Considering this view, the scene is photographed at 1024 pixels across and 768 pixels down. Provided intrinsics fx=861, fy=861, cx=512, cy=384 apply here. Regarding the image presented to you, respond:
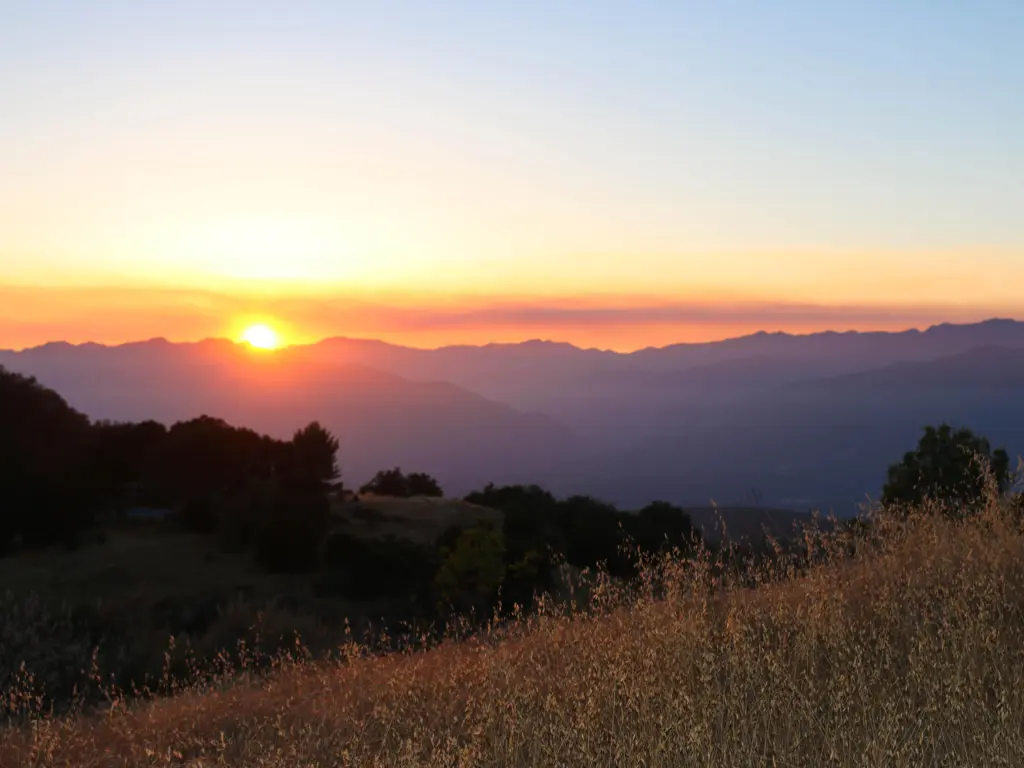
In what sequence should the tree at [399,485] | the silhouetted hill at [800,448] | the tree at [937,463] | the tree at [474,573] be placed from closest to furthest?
the tree at [937,463] → the tree at [474,573] → the tree at [399,485] → the silhouetted hill at [800,448]

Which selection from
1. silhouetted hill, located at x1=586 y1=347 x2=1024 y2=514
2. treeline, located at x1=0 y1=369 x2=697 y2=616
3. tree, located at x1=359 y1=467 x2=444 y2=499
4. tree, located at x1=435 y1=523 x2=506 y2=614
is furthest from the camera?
silhouetted hill, located at x1=586 y1=347 x2=1024 y2=514

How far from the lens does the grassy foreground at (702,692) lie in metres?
3.70

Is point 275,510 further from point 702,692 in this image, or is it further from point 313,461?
point 702,692

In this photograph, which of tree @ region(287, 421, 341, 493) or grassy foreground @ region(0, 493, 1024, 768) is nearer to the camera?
grassy foreground @ region(0, 493, 1024, 768)

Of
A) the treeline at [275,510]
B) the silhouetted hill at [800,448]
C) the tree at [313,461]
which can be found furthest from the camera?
the silhouetted hill at [800,448]

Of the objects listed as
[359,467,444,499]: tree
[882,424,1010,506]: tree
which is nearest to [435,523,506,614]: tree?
[882,424,1010,506]: tree

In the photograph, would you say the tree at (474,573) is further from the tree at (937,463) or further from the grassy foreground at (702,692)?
the grassy foreground at (702,692)

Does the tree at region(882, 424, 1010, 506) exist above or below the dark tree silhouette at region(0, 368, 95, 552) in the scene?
above

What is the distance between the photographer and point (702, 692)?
4.44 meters

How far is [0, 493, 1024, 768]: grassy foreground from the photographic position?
3.70 meters

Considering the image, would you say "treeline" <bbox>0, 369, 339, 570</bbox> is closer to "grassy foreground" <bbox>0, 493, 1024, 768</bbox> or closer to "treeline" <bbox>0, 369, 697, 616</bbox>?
"treeline" <bbox>0, 369, 697, 616</bbox>

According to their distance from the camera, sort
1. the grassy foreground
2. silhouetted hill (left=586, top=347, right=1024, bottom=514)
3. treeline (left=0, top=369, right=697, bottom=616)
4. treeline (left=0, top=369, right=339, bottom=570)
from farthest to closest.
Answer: silhouetted hill (left=586, top=347, right=1024, bottom=514)
treeline (left=0, top=369, right=339, bottom=570)
treeline (left=0, top=369, right=697, bottom=616)
the grassy foreground

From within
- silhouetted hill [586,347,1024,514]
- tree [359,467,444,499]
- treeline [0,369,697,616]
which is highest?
treeline [0,369,697,616]

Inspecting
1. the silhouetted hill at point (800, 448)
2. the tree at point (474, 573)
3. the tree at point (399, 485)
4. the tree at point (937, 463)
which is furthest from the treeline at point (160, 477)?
the silhouetted hill at point (800, 448)
